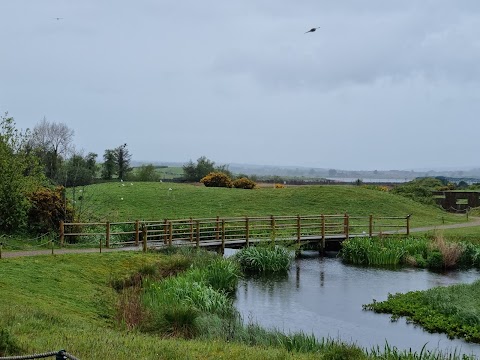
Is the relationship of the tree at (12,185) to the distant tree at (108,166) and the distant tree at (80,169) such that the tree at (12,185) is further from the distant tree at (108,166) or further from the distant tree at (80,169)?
the distant tree at (108,166)

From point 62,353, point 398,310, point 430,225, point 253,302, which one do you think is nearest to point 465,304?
point 398,310

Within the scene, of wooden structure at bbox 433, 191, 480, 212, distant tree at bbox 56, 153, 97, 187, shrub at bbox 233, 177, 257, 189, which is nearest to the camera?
wooden structure at bbox 433, 191, 480, 212

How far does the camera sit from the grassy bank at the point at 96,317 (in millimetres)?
9977

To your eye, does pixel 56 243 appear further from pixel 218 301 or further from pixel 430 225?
pixel 430 225

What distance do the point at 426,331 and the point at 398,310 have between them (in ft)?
7.03

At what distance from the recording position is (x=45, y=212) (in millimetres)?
27812

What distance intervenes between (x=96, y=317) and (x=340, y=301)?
937 centimetres

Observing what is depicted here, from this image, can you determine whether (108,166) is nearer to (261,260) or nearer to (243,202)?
(243,202)

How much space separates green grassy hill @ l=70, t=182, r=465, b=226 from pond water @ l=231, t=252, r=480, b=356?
543 inches

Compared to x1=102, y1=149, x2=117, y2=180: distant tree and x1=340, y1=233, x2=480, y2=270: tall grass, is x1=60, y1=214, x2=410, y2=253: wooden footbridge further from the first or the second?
x1=102, y1=149, x2=117, y2=180: distant tree

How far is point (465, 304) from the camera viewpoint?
18.5 metres

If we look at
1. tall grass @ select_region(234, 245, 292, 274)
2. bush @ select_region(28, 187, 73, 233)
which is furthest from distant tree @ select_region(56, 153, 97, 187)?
tall grass @ select_region(234, 245, 292, 274)

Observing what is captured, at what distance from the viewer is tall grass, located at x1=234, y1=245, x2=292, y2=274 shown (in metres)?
27.0

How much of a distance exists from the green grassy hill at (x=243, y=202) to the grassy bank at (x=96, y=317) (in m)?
17.4
